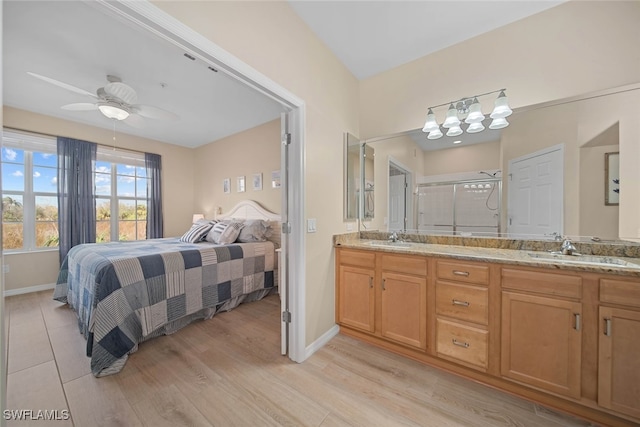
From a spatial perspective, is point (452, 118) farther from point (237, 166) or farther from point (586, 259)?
point (237, 166)

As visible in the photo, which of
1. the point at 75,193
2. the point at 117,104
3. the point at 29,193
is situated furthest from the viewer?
the point at 75,193

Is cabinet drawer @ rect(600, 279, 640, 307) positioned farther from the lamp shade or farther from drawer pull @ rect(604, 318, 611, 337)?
the lamp shade

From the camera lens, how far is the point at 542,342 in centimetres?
142

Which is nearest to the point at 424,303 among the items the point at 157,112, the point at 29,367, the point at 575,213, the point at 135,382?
the point at 575,213

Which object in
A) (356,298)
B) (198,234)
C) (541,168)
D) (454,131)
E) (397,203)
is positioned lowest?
(356,298)

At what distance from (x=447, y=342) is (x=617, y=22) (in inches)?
99.4

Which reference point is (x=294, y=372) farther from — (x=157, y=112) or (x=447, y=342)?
(x=157, y=112)

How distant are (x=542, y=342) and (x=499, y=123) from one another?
1618mm

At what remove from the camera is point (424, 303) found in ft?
5.90

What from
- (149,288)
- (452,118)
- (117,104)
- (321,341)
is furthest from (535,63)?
(117,104)

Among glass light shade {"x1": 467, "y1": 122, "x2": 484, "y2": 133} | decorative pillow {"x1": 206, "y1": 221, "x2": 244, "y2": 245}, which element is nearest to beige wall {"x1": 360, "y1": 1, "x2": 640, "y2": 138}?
glass light shade {"x1": 467, "y1": 122, "x2": 484, "y2": 133}

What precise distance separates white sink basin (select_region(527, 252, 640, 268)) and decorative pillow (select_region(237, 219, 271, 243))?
9.83 feet

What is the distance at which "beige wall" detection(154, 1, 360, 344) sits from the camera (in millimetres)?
1360

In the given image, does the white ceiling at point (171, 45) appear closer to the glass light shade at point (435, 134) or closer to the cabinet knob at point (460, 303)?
the glass light shade at point (435, 134)
